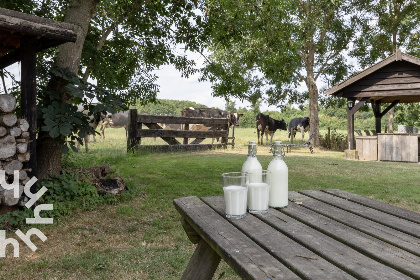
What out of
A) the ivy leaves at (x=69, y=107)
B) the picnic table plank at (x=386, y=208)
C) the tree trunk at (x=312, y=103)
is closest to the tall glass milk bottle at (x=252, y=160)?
the picnic table plank at (x=386, y=208)

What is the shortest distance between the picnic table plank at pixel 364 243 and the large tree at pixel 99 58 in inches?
131

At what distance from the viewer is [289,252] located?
1.38 metres

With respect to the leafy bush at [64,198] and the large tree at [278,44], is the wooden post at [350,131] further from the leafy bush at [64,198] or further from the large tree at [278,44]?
the leafy bush at [64,198]

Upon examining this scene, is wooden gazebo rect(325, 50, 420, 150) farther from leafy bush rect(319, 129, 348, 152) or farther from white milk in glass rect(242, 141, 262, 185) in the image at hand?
white milk in glass rect(242, 141, 262, 185)

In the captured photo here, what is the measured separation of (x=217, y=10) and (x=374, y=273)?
289 inches

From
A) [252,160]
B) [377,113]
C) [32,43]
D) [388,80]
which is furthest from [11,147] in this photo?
[377,113]

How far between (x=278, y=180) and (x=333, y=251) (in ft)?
2.11

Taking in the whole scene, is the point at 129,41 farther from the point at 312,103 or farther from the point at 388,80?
the point at 312,103

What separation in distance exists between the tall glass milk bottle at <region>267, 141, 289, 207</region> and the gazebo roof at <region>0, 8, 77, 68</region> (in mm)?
3266

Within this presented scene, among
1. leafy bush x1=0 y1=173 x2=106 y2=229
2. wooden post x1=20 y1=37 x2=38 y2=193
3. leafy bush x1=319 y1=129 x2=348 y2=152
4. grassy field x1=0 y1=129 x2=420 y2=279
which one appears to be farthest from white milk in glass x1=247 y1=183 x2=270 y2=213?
leafy bush x1=319 y1=129 x2=348 y2=152

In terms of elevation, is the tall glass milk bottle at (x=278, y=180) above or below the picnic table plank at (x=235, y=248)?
above

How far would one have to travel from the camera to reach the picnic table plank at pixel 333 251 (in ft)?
3.91

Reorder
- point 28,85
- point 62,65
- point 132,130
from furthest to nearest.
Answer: point 132,130
point 62,65
point 28,85

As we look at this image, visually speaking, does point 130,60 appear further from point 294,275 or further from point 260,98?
point 260,98
